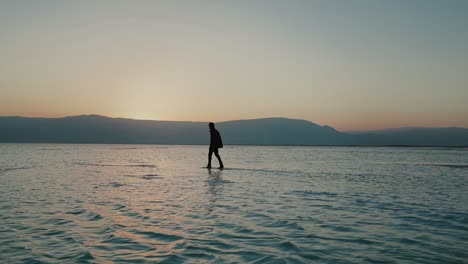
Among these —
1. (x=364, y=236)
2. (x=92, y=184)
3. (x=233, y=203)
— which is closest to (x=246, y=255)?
(x=364, y=236)

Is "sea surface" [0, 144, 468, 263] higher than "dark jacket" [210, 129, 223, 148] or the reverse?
the reverse

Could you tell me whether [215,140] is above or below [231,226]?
above

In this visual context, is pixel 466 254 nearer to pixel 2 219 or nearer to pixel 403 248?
pixel 403 248

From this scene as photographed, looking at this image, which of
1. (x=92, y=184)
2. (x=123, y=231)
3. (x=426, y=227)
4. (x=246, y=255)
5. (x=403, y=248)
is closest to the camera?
(x=246, y=255)

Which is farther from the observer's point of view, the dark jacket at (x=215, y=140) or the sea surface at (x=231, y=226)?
the dark jacket at (x=215, y=140)

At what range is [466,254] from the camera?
578 centimetres

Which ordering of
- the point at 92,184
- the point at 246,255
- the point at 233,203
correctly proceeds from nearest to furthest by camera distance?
the point at 246,255 < the point at 233,203 < the point at 92,184

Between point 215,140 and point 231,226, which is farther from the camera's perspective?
point 215,140

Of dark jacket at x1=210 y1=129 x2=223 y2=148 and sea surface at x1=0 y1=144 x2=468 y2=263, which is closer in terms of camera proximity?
sea surface at x1=0 y1=144 x2=468 y2=263

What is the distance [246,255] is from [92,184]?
36.9ft

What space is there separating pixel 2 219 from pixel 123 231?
2981 mm

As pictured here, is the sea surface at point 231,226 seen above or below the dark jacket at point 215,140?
below

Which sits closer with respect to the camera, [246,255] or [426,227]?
[246,255]

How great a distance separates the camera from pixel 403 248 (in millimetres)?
6121
